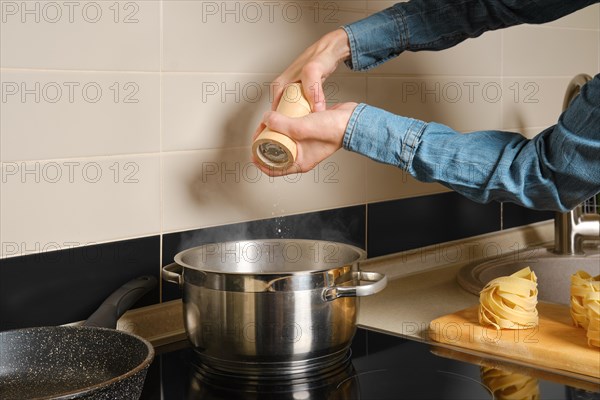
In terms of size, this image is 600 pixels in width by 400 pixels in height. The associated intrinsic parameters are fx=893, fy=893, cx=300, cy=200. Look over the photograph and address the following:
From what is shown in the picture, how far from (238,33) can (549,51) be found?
1082 millimetres

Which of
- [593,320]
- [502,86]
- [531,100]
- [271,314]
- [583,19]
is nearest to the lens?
[271,314]

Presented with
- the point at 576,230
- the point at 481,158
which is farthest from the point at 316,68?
the point at 576,230

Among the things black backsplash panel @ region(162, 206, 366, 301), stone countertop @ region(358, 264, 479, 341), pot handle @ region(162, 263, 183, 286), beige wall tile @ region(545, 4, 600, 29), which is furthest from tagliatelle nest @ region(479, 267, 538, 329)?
beige wall tile @ region(545, 4, 600, 29)

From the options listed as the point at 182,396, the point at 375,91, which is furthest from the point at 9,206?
the point at 375,91

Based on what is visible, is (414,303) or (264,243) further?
(414,303)

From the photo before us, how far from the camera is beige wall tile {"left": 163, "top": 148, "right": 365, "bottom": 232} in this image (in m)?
1.45

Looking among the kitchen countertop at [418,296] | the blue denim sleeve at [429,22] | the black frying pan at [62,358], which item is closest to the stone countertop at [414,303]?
the kitchen countertop at [418,296]

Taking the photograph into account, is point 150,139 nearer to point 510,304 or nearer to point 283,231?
point 283,231

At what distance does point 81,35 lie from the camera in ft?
4.25

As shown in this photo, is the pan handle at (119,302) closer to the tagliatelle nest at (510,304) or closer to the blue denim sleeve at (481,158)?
the blue denim sleeve at (481,158)

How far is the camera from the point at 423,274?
74.1 inches

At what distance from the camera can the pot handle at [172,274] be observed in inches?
50.5

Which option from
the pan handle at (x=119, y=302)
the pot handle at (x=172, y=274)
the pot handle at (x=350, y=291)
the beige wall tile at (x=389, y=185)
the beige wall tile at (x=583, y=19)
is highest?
the beige wall tile at (x=583, y=19)

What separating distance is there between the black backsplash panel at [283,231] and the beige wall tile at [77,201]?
54 mm
